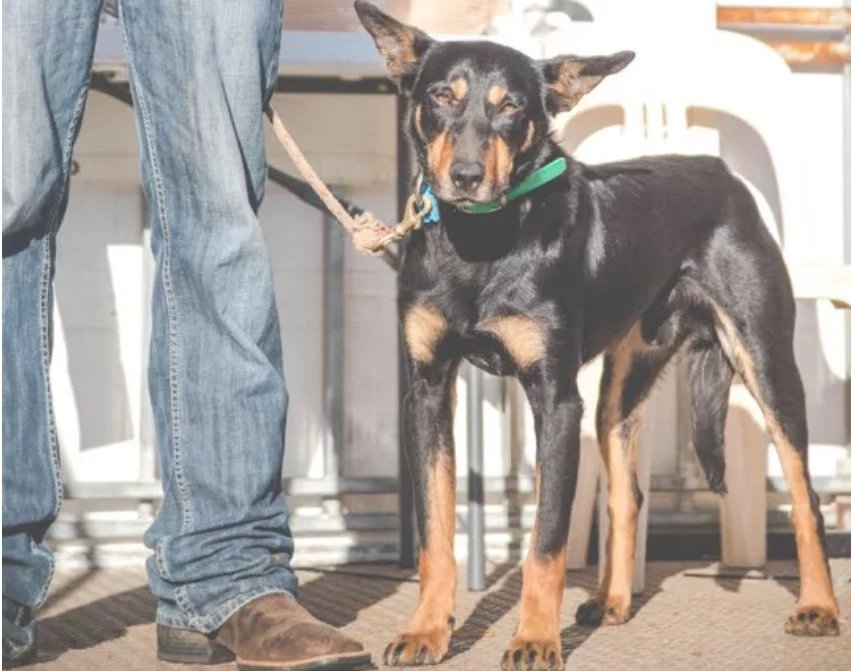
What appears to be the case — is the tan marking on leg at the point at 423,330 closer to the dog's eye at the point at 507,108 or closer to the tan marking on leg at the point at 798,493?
the dog's eye at the point at 507,108

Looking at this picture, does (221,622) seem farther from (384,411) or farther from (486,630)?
(384,411)

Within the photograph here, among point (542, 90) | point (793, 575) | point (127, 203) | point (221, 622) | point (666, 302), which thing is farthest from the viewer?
point (127, 203)

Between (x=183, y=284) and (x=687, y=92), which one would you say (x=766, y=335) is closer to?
(x=687, y=92)

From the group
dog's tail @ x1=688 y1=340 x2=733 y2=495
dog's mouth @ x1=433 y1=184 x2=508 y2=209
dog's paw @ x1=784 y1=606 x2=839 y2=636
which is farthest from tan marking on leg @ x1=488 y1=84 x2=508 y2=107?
dog's paw @ x1=784 y1=606 x2=839 y2=636

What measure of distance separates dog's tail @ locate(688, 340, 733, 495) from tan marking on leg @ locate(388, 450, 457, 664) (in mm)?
772

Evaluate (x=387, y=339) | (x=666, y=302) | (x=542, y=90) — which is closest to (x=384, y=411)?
(x=387, y=339)

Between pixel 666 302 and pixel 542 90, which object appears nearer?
pixel 542 90

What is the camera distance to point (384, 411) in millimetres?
4375

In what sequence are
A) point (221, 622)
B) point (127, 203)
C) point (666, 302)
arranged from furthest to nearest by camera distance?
point (127, 203) → point (666, 302) → point (221, 622)

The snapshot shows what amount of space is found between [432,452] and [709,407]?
81 cm

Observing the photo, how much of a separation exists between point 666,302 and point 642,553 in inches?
23.2

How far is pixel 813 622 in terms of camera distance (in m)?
3.26

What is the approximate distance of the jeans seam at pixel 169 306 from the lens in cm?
288

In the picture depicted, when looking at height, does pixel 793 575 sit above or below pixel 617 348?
below
